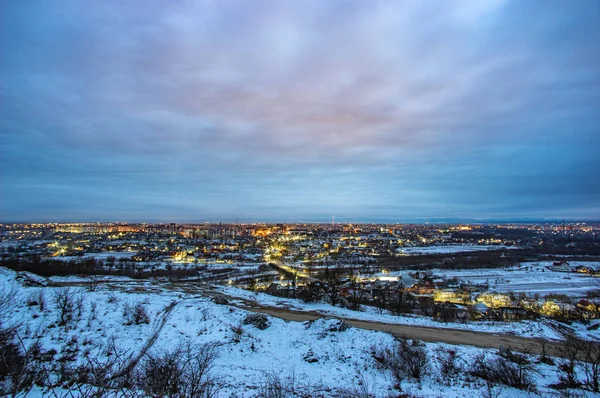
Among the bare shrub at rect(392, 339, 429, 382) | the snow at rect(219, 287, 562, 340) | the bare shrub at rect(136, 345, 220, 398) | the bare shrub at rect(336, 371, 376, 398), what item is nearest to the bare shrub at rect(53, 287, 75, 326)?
the bare shrub at rect(136, 345, 220, 398)

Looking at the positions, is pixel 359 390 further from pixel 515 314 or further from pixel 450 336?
pixel 515 314

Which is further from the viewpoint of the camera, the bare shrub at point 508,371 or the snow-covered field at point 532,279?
the snow-covered field at point 532,279

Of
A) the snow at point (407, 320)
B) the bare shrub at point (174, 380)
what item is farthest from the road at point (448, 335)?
the bare shrub at point (174, 380)

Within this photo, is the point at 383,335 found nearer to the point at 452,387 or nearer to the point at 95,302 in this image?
the point at 452,387

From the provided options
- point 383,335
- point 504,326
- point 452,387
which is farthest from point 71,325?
point 504,326

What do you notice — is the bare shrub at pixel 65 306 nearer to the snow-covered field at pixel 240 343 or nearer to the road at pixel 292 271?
the snow-covered field at pixel 240 343

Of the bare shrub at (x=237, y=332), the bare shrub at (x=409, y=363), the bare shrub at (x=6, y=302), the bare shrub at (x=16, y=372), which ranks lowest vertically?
the bare shrub at (x=237, y=332)

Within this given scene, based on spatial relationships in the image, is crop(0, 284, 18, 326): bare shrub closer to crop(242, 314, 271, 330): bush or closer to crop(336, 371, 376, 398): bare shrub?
crop(242, 314, 271, 330): bush
